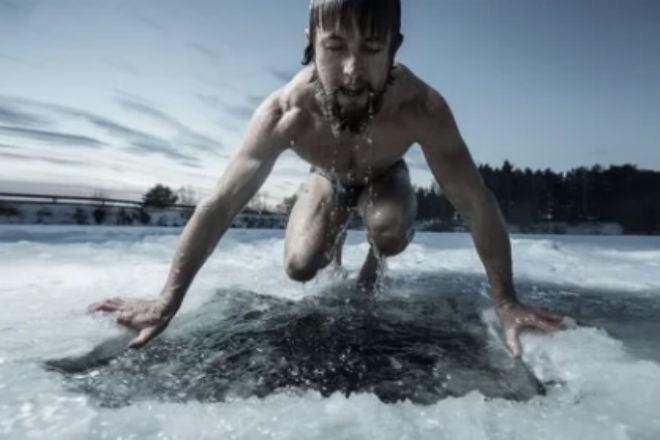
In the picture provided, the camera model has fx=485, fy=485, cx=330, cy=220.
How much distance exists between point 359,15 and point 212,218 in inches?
46.8

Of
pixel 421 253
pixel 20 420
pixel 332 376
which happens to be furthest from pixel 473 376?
pixel 421 253

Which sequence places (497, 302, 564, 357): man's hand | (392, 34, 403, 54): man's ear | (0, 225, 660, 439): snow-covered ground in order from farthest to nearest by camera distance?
(392, 34, 403, 54): man's ear < (497, 302, 564, 357): man's hand < (0, 225, 660, 439): snow-covered ground

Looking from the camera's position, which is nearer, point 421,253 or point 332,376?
point 332,376

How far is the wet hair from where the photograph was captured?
215 centimetres

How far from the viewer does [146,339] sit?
2174 millimetres

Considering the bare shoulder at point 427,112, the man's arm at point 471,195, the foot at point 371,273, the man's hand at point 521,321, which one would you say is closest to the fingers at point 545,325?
the man's hand at point 521,321

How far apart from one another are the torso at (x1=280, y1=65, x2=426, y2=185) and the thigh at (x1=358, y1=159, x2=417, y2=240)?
1.12ft

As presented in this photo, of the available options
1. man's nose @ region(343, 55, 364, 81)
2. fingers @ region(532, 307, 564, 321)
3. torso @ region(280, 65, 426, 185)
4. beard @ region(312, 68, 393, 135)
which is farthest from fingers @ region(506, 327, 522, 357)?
man's nose @ region(343, 55, 364, 81)

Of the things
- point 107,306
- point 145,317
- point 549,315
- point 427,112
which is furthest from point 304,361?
point 427,112

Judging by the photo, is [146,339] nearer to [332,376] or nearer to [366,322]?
[332,376]

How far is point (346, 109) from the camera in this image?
7.66 ft

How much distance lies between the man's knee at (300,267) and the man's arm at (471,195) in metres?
1.18

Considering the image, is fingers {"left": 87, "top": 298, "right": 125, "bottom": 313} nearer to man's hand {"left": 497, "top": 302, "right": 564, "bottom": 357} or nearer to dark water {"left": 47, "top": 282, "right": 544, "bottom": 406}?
dark water {"left": 47, "top": 282, "right": 544, "bottom": 406}

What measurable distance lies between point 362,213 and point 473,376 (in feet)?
5.85
